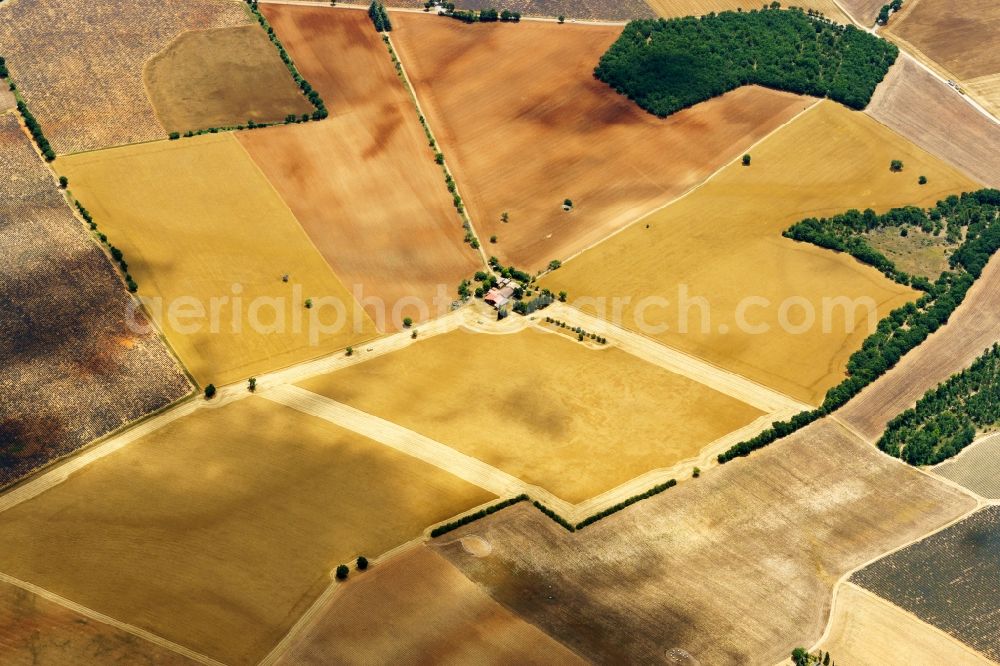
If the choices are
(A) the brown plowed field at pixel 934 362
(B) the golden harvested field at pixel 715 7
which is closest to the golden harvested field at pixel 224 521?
(A) the brown plowed field at pixel 934 362

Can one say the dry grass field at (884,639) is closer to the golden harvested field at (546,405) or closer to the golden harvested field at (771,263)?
the golden harvested field at (546,405)

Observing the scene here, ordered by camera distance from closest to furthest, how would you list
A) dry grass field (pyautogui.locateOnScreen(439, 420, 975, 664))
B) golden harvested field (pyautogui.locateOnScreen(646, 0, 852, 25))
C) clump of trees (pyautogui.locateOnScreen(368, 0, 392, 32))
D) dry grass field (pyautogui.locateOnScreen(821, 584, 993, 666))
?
1. dry grass field (pyautogui.locateOnScreen(821, 584, 993, 666))
2. dry grass field (pyautogui.locateOnScreen(439, 420, 975, 664))
3. clump of trees (pyautogui.locateOnScreen(368, 0, 392, 32))
4. golden harvested field (pyautogui.locateOnScreen(646, 0, 852, 25))

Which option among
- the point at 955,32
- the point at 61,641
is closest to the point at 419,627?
the point at 61,641

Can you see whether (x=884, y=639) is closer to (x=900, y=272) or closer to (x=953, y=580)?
(x=953, y=580)

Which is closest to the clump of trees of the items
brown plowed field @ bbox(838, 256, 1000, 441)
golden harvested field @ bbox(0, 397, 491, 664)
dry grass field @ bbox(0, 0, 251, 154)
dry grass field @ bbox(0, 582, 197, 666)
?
dry grass field @ bbox(0, 0, 251, 154)

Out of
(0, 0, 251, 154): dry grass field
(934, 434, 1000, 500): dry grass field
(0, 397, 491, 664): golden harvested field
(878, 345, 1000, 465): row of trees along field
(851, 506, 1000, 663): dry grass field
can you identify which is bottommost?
(0, 397, 491, 664): golden harvested field

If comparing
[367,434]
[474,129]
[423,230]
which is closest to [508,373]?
[367,434]

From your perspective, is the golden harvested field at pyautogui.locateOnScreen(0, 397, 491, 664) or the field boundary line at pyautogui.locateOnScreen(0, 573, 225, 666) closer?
the field boundary line at pyautogui.locateOnScreen(0, 573, 225, 666)

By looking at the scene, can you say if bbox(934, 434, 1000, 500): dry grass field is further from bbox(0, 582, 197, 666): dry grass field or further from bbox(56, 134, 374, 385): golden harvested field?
bbox(0, 582, 197, 666): dry grass field
